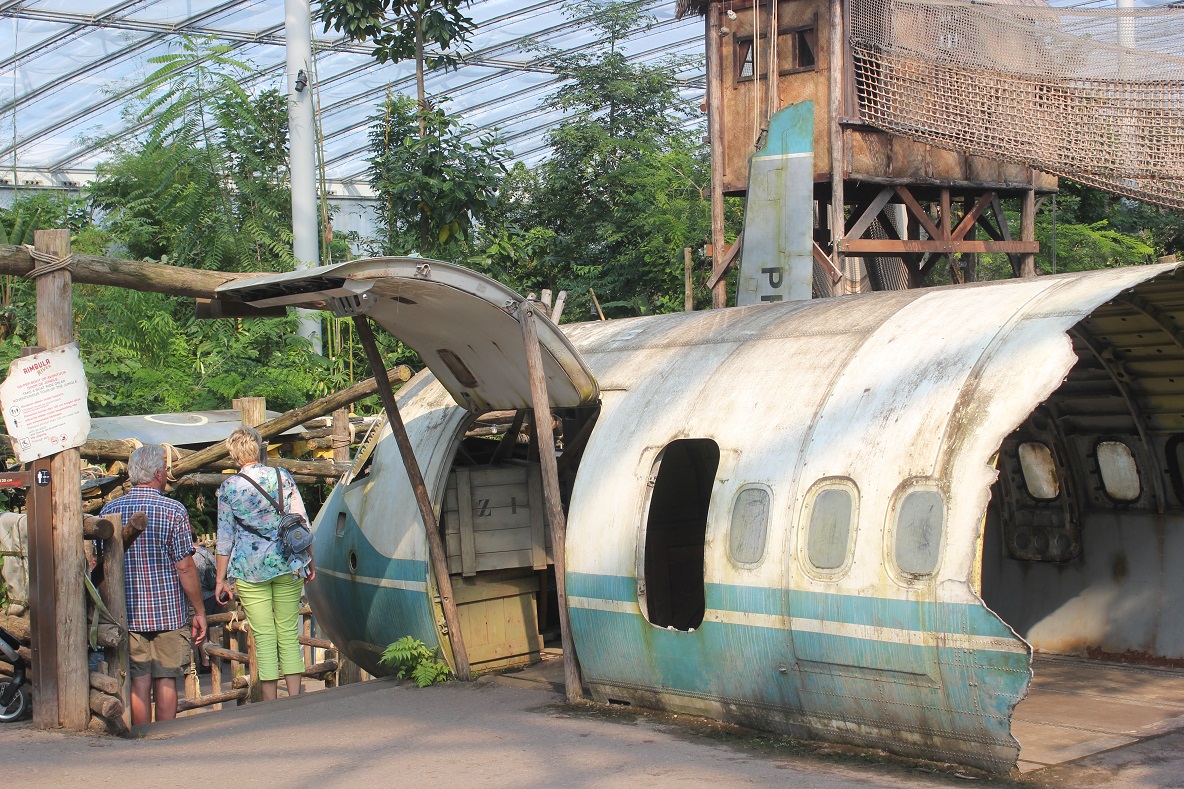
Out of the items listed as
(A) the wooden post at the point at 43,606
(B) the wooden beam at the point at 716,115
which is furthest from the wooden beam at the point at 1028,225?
(A) the wooden post at the point at 43,606

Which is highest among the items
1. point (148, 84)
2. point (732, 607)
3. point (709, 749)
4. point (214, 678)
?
point (148, 84)

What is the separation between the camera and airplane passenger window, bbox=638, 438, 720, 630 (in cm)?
1183

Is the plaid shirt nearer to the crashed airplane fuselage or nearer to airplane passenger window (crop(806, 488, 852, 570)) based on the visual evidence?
the crashed airplane fuselage

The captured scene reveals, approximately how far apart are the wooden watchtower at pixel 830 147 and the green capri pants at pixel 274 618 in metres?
7.31

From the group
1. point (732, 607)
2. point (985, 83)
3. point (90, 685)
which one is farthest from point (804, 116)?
point (90, 685)

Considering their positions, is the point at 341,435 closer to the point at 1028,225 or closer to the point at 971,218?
the point at 971,218

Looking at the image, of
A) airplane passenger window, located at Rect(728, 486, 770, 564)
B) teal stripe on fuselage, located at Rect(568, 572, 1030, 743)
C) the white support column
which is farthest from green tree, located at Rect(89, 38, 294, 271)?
airplane passenger window, located at Rect(728, 486, 770, 564)

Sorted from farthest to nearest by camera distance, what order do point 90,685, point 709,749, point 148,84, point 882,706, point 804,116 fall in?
point 148,84, point 804,116, point 90,685, point 709,749, point 882,706

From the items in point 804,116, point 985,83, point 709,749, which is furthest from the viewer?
point 985,83

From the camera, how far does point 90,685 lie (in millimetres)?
9180

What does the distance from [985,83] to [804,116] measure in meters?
3.27

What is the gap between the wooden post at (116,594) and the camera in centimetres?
938

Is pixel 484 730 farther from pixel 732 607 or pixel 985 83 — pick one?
pixel 985 83

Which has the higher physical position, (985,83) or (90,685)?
(985,83)
